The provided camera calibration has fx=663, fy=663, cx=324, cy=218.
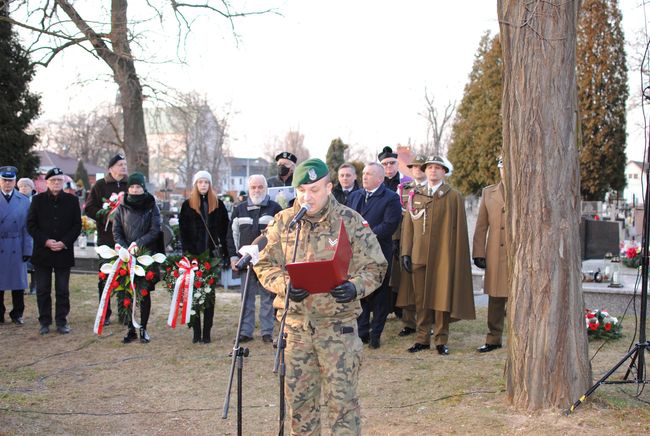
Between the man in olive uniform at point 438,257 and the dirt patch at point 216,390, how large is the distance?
44 cm

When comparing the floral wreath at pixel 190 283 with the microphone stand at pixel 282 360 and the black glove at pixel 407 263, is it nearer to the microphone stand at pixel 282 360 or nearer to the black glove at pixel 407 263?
the black glove at pixel 407 263

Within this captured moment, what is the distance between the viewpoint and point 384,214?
789 cm

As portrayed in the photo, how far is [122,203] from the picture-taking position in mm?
8539

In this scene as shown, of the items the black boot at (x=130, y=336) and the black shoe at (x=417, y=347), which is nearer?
the black shoe at (x=417, y=347)

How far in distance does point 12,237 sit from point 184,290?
3112mm

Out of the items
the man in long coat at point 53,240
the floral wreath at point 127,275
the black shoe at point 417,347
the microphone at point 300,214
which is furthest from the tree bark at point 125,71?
the microphone at point 300,214

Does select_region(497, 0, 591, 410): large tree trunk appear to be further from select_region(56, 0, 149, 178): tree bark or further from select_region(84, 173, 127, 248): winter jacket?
select_region(56, 0, 149, 178): tree bark

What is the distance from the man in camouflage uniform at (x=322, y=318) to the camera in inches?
164

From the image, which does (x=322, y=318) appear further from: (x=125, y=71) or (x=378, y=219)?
(x=125, y=71)

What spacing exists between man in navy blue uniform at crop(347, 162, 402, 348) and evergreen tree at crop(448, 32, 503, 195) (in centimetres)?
2480

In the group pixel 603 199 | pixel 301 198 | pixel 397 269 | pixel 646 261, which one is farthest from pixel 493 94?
pixel 301 198

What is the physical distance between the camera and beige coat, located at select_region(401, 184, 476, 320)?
7.66m

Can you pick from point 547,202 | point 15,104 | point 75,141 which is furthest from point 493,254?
point 75,141

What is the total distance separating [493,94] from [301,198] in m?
30.8
